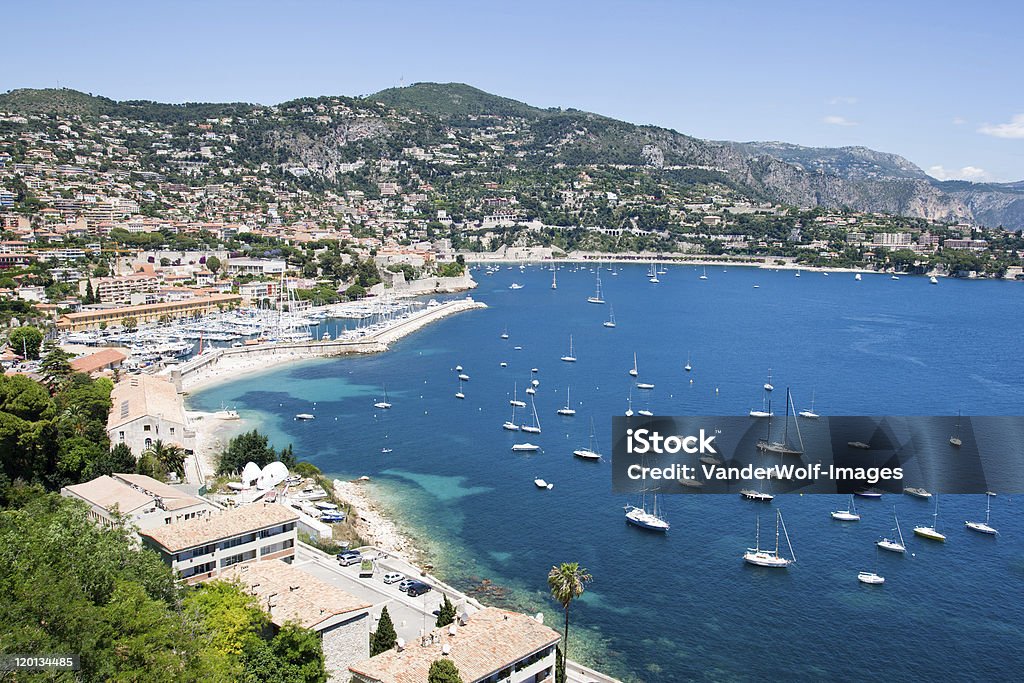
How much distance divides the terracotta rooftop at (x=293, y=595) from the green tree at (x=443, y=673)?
2.54 meters

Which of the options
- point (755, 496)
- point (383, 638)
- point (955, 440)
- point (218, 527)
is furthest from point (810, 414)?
point (218, 527)

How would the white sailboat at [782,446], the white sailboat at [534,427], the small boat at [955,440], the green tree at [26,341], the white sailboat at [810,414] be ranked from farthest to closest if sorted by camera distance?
the green tree at [26,341] < the white sailboat at [810,414] < the white sailboat at [534,427] < the small boat at [955,440] < the white sailboat at [782,446]

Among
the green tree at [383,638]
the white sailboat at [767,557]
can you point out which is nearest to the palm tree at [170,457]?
the green tree at [383,638]

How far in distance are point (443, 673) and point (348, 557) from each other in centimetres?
967

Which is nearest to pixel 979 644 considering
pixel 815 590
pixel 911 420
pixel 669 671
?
pixel 815 590

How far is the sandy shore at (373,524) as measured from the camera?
23.2 metres

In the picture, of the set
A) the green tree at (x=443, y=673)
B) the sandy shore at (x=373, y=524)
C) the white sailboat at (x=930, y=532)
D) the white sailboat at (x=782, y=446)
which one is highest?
the green tree at (x=443, y=673)

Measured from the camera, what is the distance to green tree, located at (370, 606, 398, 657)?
15086 mm

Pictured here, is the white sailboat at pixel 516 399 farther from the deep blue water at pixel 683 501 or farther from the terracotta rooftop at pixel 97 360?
the terracotta rooftop at pixel 97 360

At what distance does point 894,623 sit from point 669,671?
20.2 feet

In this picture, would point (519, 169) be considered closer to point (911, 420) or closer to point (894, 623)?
point (911, 420)

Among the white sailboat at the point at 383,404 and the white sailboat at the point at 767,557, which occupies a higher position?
the white sailboat at the point at 767,557

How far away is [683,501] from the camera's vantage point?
2744 centimetres

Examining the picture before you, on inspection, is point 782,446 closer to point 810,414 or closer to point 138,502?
point 810,414
